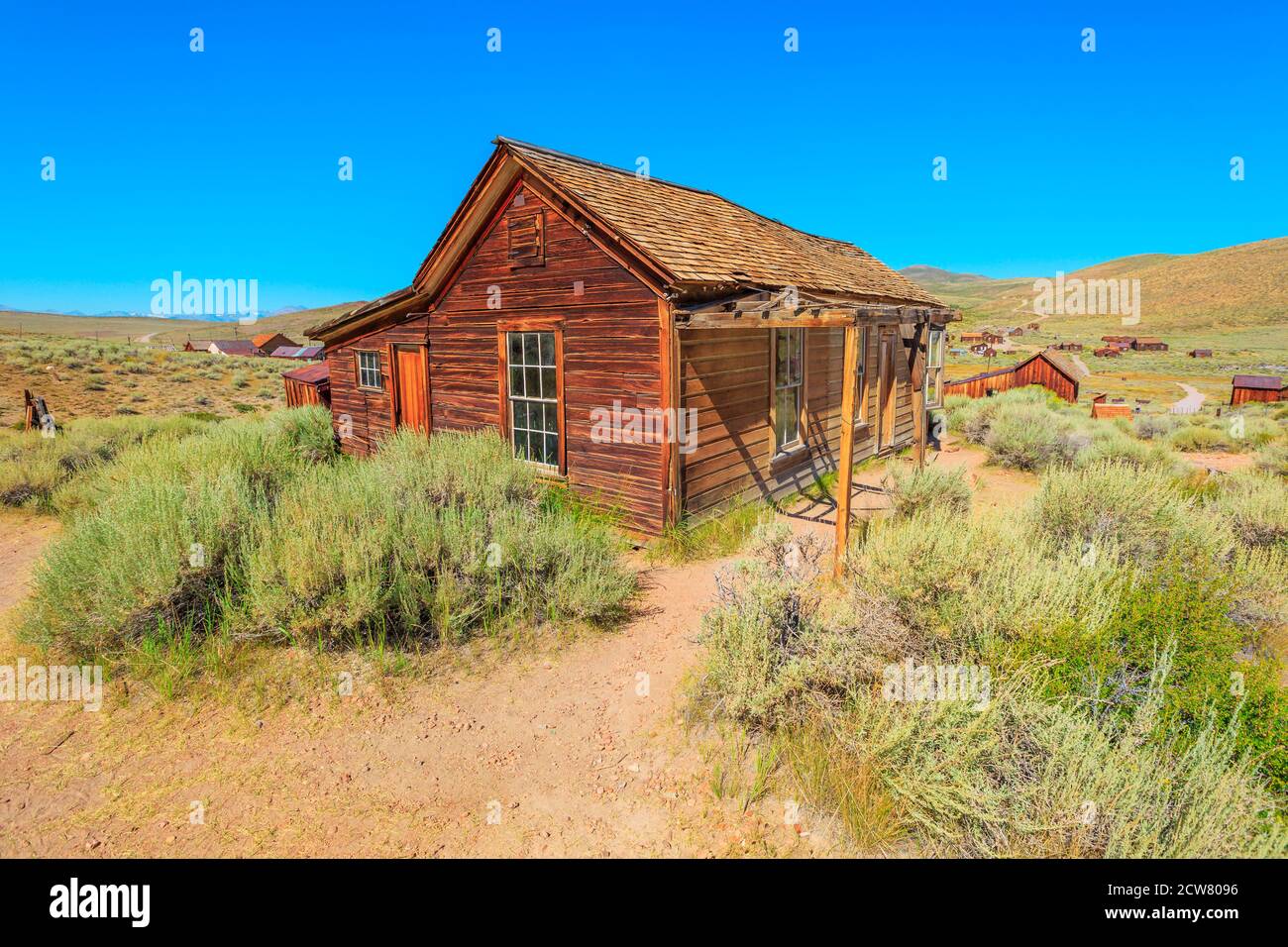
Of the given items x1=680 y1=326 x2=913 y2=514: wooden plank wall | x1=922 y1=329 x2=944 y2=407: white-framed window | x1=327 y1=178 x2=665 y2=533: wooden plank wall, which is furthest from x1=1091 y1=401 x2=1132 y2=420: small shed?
x1=327 y1=178 x2=665 y2=533: wooden plank wall

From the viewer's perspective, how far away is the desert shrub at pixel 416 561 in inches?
185

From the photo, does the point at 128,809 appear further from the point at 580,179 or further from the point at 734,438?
the point at 580,179

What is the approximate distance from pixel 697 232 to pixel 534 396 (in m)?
3.33

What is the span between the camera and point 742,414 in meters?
8.59

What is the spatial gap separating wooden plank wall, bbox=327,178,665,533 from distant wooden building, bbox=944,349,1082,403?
1959cm

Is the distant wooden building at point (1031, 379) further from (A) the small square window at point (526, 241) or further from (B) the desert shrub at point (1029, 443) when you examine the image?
(A) the small square window at point (526, 241)

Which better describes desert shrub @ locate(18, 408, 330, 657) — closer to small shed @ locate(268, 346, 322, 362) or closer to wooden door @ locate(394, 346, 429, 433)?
wooden door @ locate(394, 346, 429, 433)

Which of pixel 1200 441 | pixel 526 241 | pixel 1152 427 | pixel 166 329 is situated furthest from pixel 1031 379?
pixel 166 329

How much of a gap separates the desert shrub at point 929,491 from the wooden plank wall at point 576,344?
3356 mm

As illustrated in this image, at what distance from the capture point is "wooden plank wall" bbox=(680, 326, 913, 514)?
7707 mm

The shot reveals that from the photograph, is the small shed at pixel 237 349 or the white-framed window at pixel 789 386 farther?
the small shed at pixel 237 349

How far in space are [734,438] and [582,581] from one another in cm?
372

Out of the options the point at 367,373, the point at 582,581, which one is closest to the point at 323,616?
the point at 582,581

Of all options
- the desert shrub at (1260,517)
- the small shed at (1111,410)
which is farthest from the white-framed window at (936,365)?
the desert shrub at (1260,517)
